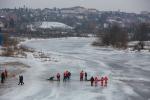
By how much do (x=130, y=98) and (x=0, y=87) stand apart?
954 centimetres

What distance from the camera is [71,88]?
28.8 m

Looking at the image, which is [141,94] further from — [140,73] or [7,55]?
[7,55]

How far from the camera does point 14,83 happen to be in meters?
30.4

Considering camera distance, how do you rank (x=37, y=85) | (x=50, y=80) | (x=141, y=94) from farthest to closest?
(x=50, y=80) < (x=37, y=85) < (x=141, y=94)

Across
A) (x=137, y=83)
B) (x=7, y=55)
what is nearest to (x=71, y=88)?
(x=137, y=83)

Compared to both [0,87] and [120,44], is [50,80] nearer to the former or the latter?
[0,87]

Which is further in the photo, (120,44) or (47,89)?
(120,44)

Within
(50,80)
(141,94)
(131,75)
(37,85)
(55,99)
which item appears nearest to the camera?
(55,99)

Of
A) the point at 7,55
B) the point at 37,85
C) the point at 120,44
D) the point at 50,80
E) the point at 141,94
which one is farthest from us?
the point at 120,44

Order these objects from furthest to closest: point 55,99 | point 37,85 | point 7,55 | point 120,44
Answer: point 120,44 < point 7,55 < point 37,85 < point 55,99

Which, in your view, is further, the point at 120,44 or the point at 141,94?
the point at 120,44

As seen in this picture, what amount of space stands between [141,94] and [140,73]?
44.2 feet

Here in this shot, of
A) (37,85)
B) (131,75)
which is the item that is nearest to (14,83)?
(37,85)

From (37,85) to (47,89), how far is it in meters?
1.90
